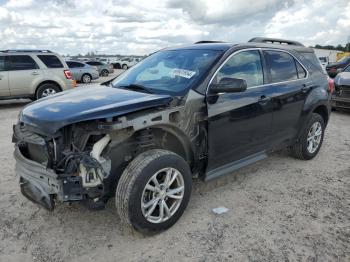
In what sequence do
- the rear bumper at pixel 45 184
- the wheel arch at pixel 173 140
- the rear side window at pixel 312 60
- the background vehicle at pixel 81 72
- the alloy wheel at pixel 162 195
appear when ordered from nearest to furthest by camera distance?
the rear bumper at pixel 45 184, the alloy wheel at pixel 162 195, the wheel arch at pixel 173 140, the rear side window at pixel 312 60, the background vehicle at pixel 81 72

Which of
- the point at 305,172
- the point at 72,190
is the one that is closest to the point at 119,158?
the point at 72,190

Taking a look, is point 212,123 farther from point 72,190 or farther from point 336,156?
point 336,156

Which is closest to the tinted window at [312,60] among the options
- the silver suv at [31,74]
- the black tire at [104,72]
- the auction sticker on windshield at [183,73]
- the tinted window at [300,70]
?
the tinted window at [300,70]

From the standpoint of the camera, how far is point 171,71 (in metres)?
3.98

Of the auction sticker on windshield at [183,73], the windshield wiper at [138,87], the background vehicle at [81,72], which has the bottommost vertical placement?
the background vehicle at [81,72]

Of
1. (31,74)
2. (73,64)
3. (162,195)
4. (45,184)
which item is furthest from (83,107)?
(73,64)

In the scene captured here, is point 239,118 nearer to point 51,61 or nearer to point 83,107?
point 83,107

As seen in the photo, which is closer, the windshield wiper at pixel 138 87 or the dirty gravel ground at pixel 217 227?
the dirty gravel ground at pixel 217 227

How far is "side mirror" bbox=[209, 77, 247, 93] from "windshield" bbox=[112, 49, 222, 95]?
21cm

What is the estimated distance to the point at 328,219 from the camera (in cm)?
361

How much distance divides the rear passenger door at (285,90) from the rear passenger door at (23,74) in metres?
8.63

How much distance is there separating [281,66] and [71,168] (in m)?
3.18

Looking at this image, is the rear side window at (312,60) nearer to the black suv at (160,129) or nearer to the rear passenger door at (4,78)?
the black suv at (160,129)

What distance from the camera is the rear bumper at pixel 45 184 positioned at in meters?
2.87
